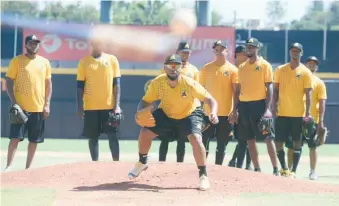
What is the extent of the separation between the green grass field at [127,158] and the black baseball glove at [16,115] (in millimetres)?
2126

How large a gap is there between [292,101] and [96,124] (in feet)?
9.36

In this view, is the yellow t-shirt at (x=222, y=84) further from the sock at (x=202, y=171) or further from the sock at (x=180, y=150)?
the sock at (x=202, y=171)

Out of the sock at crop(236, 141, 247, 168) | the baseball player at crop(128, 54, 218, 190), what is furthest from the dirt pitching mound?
the sock at crop(236, 141, 247, 168)

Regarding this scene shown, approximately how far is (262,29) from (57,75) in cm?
1753

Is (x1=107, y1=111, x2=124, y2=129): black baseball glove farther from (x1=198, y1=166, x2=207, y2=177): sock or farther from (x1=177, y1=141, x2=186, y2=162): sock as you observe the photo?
(x1=198, y1=166, x2=207, y2=177): sock

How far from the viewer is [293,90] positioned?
1277 centimetres

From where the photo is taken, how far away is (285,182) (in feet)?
34.7

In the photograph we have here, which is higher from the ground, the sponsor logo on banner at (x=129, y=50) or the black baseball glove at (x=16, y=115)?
the sponsor logo on banner at (x=129, y=50)

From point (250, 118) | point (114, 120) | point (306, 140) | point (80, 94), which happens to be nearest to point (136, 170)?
point (114, 120)

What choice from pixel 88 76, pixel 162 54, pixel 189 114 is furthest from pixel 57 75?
pixel 189 114

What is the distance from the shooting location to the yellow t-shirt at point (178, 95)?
1023 centimetres

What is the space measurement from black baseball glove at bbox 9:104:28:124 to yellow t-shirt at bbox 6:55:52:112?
213mm

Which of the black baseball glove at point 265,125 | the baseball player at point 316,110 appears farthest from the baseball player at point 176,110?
the baseball player at point 316,110

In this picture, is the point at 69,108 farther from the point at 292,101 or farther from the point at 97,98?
the point at 292,101
